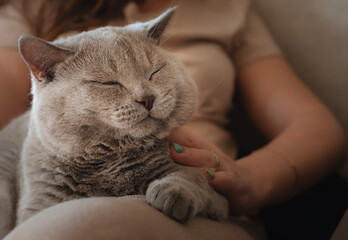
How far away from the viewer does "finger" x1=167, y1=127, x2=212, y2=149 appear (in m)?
0.87

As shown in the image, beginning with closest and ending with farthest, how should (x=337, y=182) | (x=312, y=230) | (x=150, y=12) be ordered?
(x=312, y=230), (x=337, y=182), (x=150, y=12)

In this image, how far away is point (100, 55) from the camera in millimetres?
732

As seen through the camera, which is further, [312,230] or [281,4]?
[281,4]

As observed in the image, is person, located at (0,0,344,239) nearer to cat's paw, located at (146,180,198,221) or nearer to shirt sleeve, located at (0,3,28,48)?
shirt sleeve, located at (0,3,28,48)

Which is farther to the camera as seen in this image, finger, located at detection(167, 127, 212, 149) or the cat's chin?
finger, located at detection(167, 127, 212, 149)

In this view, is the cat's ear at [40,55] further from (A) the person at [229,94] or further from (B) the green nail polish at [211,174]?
(B) the green nail polish at [211,174]

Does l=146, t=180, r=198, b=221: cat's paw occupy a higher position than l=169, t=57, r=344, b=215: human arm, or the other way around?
l=146, t=180, r=198, b=221: cat's paw

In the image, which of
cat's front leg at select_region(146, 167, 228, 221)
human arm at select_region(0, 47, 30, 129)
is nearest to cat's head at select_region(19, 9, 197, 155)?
cat's front leg at select_region(146, 167, 228, 221)

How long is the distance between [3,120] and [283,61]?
4.13 feet

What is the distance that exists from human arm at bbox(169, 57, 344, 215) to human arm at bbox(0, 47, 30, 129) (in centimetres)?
68

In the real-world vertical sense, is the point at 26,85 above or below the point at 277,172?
above

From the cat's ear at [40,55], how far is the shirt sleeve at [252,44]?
952 mm

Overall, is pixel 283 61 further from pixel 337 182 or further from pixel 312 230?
pixel 312 230

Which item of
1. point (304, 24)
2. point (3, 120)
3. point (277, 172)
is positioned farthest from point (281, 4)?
point (3, 120)
